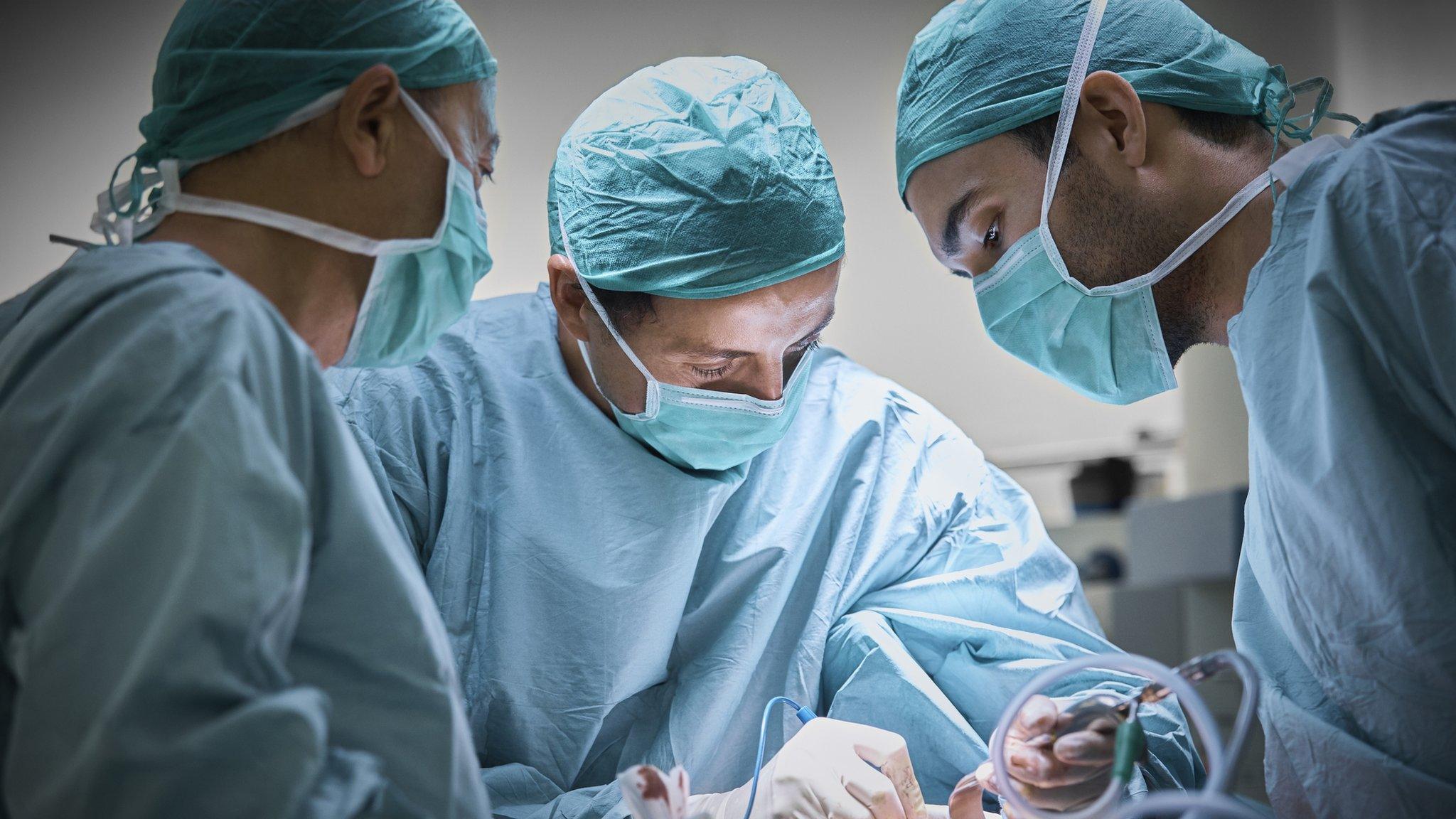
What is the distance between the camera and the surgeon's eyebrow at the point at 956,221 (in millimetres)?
1615

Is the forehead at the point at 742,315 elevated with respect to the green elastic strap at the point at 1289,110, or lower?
lower

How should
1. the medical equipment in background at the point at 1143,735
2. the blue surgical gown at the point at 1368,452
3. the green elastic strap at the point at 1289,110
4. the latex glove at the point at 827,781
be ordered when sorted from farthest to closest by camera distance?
1. the green elastic strap at the point at 1289,110
2. the latex glove at the point at 827,781
3. the blue surgical gown at the point at 1368,452
4. the medical equipment in background at the point at 1143,735

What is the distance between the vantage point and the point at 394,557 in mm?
932

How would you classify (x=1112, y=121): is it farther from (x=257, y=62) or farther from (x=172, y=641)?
(x=172, y=641)

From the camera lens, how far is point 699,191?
5.41 ft

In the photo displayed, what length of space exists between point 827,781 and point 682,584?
0.46 meters

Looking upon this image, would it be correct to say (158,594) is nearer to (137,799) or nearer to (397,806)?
(137,799)

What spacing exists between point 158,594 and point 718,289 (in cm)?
102

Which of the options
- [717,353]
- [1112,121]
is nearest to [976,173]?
[1112,121]

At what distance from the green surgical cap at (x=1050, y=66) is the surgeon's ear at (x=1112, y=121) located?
0.10ft

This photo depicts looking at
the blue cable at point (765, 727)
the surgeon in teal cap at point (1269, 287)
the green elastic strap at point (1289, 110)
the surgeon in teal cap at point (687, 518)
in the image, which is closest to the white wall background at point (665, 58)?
the surgeon in teal cap at point (687, 518)

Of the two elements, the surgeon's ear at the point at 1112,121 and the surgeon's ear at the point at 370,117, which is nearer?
the surgeon's ear at the point at 370,117

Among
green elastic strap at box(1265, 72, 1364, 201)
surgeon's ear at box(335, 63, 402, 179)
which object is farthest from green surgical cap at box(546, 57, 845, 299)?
green elastic strap at box(1265, 72, 1364, 201)

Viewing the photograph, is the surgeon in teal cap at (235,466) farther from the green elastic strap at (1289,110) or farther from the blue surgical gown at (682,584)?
the green elastic strap at (1289,110)
